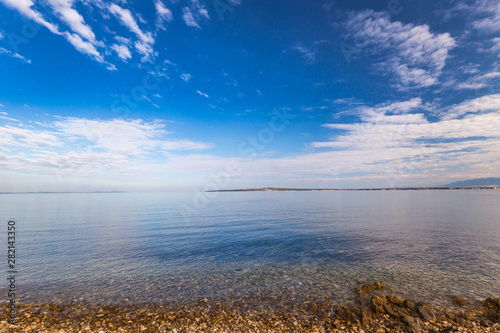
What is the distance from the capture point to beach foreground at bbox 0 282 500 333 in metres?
12.4

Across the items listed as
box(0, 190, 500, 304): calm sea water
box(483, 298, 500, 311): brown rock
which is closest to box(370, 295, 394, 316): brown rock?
box(0, 190, 500, 304): calm sea water

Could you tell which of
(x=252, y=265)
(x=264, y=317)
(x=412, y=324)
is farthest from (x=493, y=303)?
(x=252, y=265)

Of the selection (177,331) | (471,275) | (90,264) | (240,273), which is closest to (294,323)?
(177,331)

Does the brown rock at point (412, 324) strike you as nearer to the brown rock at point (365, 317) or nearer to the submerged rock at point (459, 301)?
the brown rock at point (365, 317)

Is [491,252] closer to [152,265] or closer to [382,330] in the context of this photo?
[382,330]

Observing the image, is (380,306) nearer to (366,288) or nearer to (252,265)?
(366,288)

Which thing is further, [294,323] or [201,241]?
[201,241]

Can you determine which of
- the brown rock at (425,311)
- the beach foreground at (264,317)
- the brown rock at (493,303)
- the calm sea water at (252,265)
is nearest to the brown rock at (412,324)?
the beach foreground at (264,317)

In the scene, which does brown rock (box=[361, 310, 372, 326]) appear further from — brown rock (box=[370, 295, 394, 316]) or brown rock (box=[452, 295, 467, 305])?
brown rock (box=[452, 295, 467, 305])

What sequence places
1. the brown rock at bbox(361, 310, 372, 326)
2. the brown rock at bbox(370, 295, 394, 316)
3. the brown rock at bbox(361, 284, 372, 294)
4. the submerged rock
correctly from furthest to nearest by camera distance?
the brown rock at bbox(361, 284, 372, 294) → the submerged rock → the brown rock at bbox(370, 295, 394, 316) → the brown rock at bbox(361, 310, 372, 326)

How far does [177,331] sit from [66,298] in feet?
34.8

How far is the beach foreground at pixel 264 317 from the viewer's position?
40.7 ft

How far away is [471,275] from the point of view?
19.8m

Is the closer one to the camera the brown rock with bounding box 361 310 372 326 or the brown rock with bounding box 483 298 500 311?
the brown rock with bounding box 361 310 372 326
